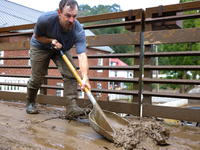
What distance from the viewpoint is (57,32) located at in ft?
9.66

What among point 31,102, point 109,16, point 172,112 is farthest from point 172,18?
point 31,102

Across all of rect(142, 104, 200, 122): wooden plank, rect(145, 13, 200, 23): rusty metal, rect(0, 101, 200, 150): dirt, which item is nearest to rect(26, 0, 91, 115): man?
rect(0, 101, 200, 150): dirt

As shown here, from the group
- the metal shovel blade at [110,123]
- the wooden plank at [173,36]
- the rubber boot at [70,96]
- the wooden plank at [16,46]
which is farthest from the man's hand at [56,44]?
the wooden plank at [16,46]

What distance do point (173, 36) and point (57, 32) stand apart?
1.92 meters

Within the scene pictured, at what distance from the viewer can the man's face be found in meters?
2.63

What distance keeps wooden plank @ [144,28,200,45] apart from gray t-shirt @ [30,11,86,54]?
1.23 m

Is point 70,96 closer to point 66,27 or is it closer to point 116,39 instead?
point 66,27

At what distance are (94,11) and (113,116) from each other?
91171mm

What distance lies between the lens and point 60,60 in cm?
340

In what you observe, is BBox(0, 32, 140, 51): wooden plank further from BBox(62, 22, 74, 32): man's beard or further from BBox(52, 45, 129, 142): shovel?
BBox(52, 45, 129, 142): shovel

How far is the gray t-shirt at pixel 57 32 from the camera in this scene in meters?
2.85

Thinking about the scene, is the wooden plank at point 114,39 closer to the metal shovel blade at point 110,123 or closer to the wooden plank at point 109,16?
the wooden plank at point 109,16

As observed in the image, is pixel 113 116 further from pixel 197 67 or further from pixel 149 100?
pixel 197 67

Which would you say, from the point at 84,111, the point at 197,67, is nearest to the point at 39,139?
the point at 84,111
